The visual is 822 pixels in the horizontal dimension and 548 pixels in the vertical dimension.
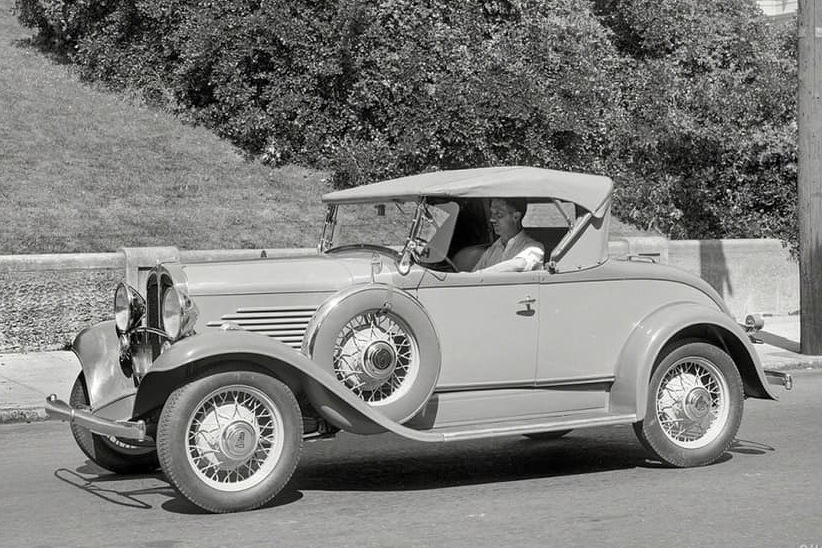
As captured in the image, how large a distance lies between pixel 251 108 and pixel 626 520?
1233 cm

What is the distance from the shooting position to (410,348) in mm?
7219

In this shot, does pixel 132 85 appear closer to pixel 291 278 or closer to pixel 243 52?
pixel 243 52

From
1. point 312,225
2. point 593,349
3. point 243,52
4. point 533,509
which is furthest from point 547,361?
point 243,52

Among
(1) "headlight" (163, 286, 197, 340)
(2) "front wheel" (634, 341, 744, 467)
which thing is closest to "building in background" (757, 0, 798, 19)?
(2) "front wheel" (634, 341, 744, 467)

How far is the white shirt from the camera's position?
7816 millimetres

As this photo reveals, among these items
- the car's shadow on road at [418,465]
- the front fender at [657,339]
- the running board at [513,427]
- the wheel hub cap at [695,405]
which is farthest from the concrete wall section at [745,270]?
the running board at [513,427]

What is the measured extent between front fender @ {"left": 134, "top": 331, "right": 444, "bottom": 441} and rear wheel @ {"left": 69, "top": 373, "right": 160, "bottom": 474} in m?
0.99

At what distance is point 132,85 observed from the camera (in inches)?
759

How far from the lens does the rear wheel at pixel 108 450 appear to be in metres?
7.85

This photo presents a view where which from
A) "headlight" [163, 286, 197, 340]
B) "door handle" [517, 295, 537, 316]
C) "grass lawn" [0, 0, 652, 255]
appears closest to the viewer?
"headlight" [163, 286, 197, 340]

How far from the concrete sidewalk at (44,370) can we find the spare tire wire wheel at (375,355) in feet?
13.6

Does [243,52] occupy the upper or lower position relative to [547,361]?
upper

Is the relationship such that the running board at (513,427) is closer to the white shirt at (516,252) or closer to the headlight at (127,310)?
the white shirt at (516,252)

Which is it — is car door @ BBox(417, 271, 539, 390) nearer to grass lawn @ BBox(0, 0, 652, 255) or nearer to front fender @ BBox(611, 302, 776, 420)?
front fender @ BBox(611, 302, 776, 420)
